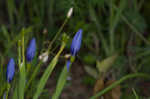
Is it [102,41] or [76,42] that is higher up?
[102,41]

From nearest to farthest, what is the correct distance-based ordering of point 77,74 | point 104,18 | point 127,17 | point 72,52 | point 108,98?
point 72,52 → point 108,98 → point 127,17 → point 77,74 → point 104,18

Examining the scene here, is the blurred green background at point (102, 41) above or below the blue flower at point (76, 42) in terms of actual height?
above

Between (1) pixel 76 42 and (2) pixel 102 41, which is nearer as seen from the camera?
(1) pixel 76 42

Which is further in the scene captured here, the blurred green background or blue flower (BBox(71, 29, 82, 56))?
the blurred green background

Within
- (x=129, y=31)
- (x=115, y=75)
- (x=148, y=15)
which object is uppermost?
(x=148, y=15)

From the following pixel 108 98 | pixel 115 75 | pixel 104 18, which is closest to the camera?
pixel 108 98

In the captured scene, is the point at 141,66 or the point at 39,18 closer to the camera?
the point at 141,66

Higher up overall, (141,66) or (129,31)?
(129,31)

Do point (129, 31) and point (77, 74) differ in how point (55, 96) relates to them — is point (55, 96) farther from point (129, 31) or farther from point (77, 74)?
point (129, 31)

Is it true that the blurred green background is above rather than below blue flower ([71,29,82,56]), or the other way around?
above

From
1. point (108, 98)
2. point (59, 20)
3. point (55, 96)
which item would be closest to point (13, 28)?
point (59, 20)

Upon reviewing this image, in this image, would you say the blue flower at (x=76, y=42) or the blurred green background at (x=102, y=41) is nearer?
the blue flower at (x=76, y=42)
